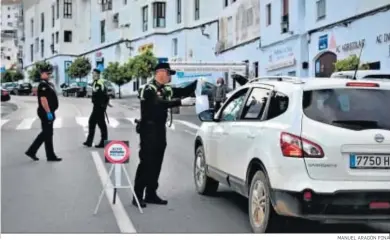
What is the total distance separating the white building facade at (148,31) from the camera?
142 ft

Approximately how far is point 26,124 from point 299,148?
19.6m

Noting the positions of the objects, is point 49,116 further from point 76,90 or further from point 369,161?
point 76,90

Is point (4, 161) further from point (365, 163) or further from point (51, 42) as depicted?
point (51, 42)

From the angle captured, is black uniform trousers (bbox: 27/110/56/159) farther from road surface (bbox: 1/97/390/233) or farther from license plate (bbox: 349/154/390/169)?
license plate (bbox: 349/154/390/169)

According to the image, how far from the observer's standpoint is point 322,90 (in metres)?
6.65

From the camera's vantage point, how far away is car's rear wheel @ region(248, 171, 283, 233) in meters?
6.73

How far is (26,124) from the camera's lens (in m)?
24.7

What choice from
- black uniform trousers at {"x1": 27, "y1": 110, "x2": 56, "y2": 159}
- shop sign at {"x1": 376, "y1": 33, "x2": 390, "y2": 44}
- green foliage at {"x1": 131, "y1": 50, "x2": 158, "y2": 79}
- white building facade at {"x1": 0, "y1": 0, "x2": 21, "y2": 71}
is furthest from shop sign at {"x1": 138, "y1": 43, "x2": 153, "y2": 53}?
white building facade at {"x1": 0, "y1": 0, "x2": 21, "y2": 71}

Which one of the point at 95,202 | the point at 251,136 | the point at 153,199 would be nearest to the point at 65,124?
the point at 95,202

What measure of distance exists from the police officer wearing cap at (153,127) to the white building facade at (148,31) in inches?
1166

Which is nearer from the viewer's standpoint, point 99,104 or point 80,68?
point 99,104

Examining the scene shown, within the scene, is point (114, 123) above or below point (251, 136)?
below

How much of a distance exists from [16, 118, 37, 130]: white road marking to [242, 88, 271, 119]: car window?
16123 millimetres

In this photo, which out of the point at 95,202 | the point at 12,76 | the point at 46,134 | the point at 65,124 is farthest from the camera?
the point at 12,76
